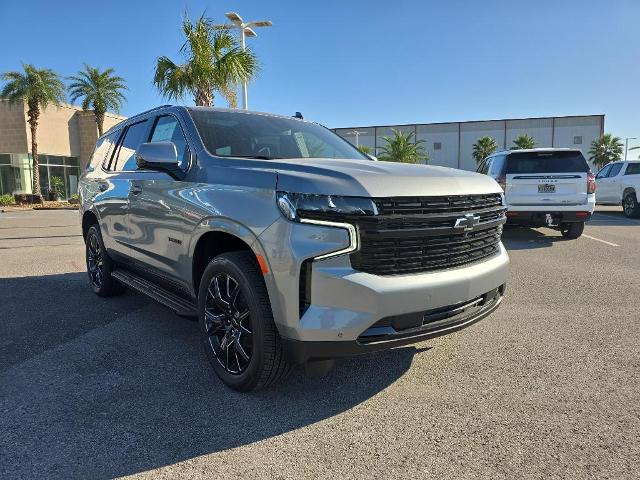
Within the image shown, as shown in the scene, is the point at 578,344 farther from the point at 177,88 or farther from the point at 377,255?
the point at 177,88

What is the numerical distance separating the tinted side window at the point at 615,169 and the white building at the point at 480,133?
48354mm

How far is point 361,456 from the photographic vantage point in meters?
2.35

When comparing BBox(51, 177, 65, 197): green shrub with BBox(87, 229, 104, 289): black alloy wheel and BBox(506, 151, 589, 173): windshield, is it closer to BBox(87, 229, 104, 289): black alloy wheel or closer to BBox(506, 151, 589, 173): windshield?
BBox(87, 229, 104, 289): black alloy wheel

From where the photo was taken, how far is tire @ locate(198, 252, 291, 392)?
272 centimetres

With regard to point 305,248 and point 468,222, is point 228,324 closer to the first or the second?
point 305,248

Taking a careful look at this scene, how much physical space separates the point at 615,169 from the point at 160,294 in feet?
54.1

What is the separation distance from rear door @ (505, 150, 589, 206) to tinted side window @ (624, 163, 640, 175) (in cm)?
749

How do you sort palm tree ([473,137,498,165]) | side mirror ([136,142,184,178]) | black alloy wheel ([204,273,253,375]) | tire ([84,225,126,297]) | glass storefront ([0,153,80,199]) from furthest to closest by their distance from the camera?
palm tree ([473,137,498,165]), glass storefront ([0,153,80,199]), tire ([84,225,126,297]), side mirror ([136,142,184,178]), black alloy wheel ([204,273,253,375])

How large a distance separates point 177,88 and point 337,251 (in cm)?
1445

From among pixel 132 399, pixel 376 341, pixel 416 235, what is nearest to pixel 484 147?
pixel 416 235

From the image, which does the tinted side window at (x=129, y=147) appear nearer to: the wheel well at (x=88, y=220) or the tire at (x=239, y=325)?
the wheel well at (x=88, y=220)

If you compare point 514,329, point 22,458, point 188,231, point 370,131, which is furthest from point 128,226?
point 370,131

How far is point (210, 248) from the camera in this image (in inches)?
132

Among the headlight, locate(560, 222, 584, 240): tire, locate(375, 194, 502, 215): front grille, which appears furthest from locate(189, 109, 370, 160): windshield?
locate(560, 222, 584, 240): tire
